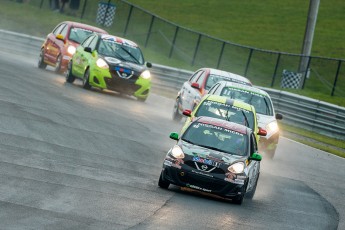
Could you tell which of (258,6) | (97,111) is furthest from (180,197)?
(258,6)

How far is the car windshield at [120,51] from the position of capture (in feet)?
107

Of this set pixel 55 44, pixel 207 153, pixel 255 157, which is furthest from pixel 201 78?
pixel 207 153

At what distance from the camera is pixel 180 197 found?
649 inches

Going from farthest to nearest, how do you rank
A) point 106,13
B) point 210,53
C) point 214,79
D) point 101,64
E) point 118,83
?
point 106,13
point 210,53
point 118,83
point 101,64
point 214,79

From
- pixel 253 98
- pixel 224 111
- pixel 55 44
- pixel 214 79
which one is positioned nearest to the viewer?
pixel 224 111

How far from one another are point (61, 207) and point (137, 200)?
1.95 metres

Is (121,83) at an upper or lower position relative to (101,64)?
lower

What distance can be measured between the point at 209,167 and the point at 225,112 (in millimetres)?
4944

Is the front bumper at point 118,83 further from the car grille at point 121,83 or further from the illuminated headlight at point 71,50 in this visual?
the illuminated headlight at point 71,50

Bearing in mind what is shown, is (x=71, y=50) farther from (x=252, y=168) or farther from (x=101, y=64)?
(x=252, y=168)

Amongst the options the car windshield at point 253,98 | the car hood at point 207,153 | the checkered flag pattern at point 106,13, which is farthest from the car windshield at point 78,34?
the car hood at point 207,153

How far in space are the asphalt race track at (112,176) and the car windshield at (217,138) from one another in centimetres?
83

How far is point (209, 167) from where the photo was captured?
55.6ft

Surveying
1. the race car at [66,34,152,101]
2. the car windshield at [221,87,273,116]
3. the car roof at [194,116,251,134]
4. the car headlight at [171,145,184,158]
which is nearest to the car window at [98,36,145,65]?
the race car at [66,34,152,101]
